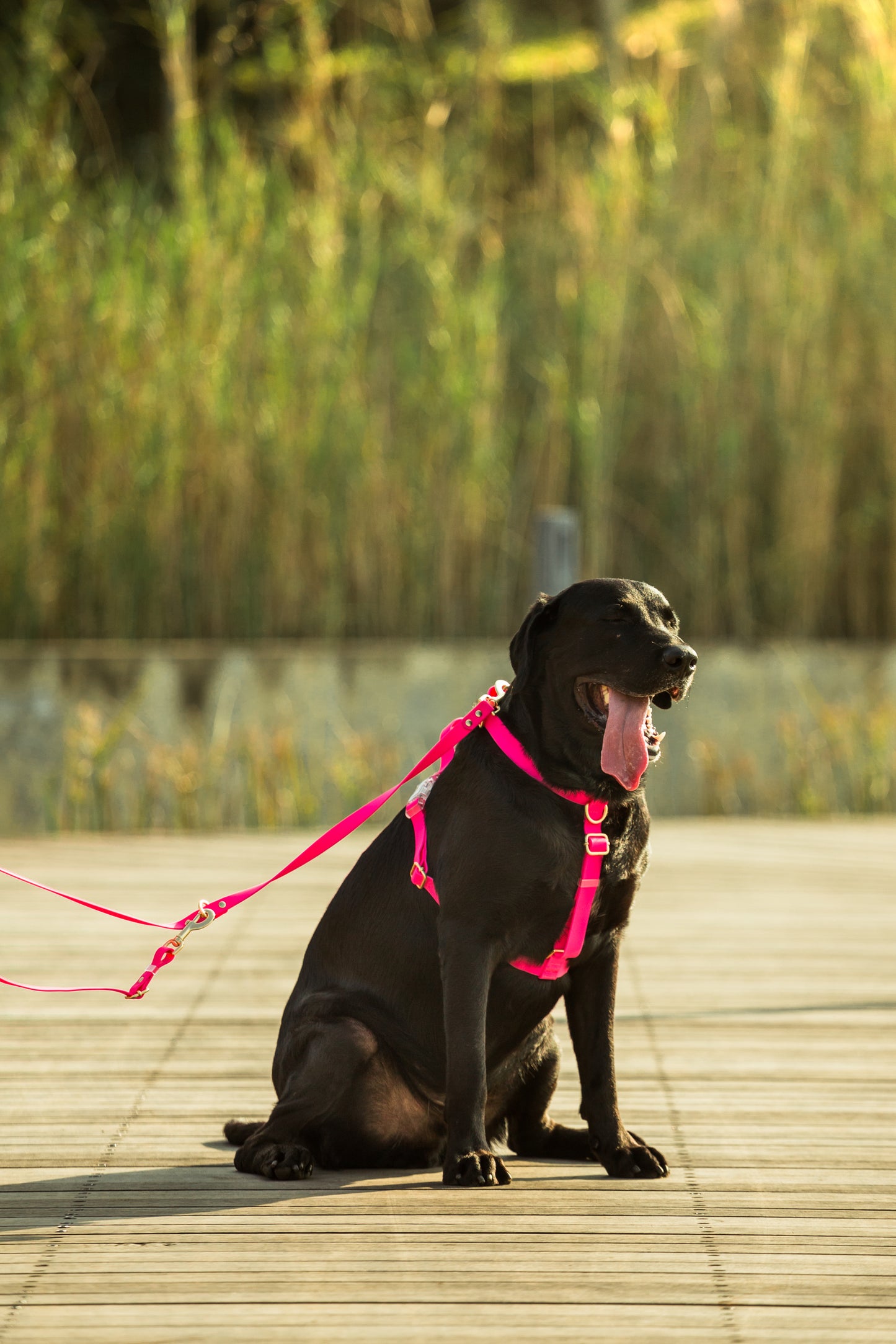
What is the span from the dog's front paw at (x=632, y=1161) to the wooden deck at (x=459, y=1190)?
0.09 ft

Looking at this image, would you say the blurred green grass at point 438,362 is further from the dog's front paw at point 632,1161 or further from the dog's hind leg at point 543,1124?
the dog's front paw at point 632,1161

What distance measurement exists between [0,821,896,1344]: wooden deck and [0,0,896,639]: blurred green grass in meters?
2.25

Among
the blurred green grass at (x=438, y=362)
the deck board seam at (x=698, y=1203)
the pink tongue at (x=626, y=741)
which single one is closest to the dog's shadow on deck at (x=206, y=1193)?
the deck board seam at (x=698, y=1203)

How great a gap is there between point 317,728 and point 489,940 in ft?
12.3

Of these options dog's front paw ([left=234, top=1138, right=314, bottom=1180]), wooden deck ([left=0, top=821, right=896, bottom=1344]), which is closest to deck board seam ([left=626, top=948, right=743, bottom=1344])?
wooden deck ([left=0, top=821, right=896, bottom=1344])

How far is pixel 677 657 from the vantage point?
2.05 m

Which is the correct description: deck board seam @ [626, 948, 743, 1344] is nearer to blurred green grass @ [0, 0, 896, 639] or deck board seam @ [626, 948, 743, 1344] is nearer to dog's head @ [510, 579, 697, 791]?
dog's head @ [510, 579, 697, 791]

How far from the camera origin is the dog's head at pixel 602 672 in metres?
2.08

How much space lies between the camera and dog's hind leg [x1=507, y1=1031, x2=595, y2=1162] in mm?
2305

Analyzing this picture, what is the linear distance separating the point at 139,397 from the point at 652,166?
249cm

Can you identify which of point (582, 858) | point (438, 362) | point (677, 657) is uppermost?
point (438, 362)

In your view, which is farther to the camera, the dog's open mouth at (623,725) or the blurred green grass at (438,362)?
the blurred green grass at (438,362)

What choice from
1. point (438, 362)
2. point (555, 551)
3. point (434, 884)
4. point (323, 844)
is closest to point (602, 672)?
point (434, 884)

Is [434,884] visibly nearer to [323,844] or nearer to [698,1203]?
[323,844]
